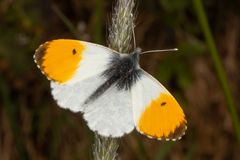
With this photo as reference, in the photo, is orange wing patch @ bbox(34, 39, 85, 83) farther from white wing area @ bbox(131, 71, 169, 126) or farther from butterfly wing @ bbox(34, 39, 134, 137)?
white wing area @ bbox(131, 71, 169, 126)

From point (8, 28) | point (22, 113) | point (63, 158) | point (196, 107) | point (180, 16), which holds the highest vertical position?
point (8, 28)

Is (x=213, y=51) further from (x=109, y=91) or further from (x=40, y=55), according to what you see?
(x=40, y=55)

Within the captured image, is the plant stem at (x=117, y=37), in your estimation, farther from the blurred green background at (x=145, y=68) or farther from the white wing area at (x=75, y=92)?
the blurred green background at (x=145, y=68)

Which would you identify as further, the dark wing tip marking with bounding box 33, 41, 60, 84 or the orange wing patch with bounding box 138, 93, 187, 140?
the dark wing tip marking with bounding box 33, 41, 60, 84

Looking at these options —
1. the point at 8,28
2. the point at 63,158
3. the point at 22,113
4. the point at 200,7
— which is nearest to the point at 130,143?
the point at 63,158

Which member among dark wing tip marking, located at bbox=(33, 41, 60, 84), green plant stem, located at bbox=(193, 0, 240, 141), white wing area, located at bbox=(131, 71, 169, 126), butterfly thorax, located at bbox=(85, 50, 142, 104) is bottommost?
green plant stem, located at bbox=(193, 0, 240, 141)

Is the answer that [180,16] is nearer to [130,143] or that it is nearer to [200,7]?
[130,143]

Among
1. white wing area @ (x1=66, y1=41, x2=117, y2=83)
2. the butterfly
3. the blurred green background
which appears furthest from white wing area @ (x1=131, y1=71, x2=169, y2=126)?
the blurred green background


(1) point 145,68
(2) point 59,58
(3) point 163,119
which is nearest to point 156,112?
(3) point 163,119
